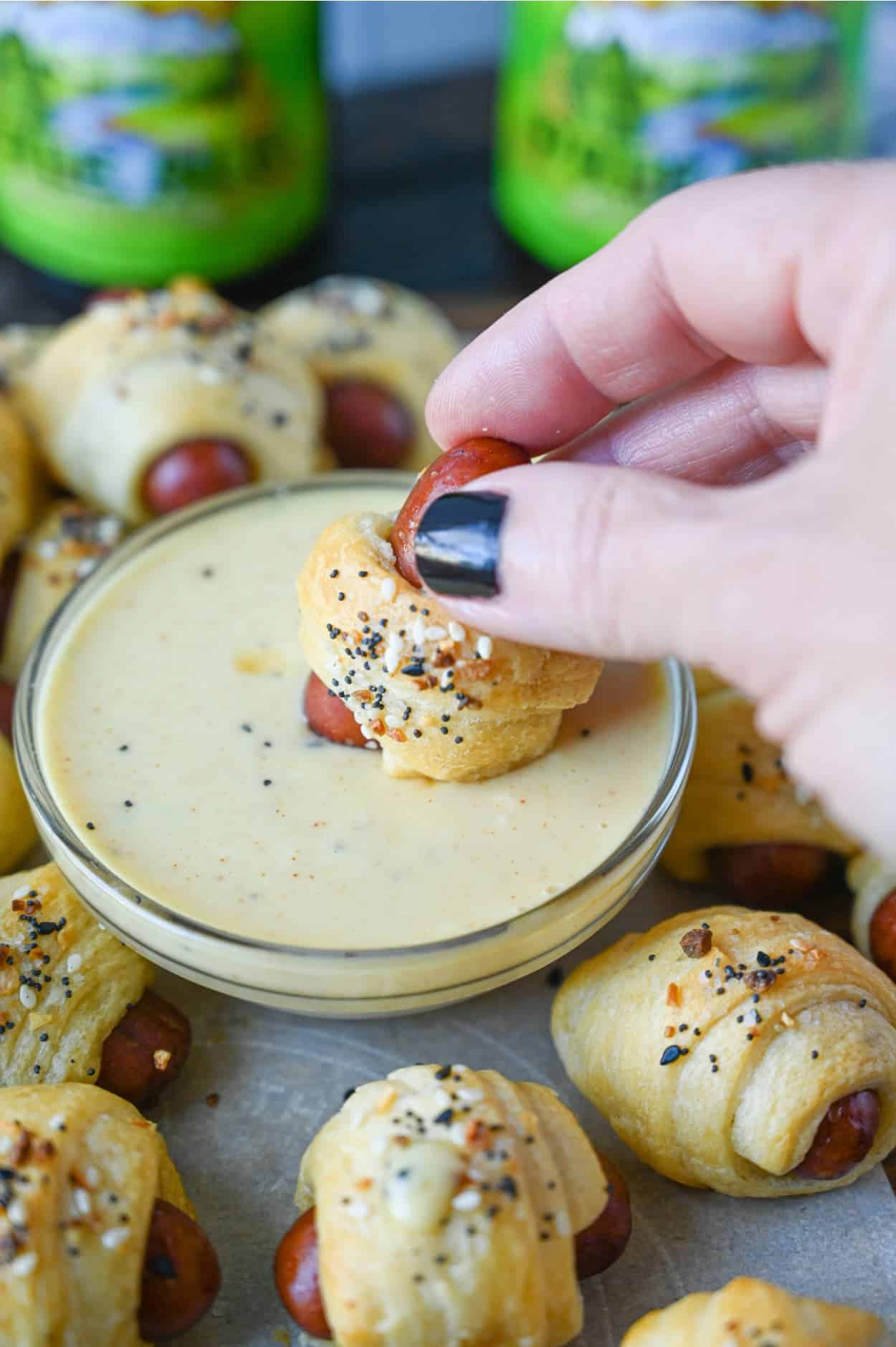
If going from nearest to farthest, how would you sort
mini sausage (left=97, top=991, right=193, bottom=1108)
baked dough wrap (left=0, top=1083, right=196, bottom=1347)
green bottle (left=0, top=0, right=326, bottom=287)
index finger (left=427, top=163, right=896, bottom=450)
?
baked dough wrap (left=0, top=1083, right=196, bottom=1347) → index finger (left=427, top=163, right=896, bottom=450) → mini sausage (left=97, top=991, right=193, bottom=1108) → green bottle (left=0, top=0, right=326, bottom=287)

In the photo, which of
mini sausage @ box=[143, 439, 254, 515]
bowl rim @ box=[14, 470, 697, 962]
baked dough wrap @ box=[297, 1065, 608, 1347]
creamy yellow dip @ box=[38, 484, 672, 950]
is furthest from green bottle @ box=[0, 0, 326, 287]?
baked dough wrap @ box=[297, 1065, 608, 1347]

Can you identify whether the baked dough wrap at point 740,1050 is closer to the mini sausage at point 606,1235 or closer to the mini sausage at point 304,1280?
the mini sausage at point 606,1235

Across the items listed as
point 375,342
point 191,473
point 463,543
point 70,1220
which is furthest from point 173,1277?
point 375,342

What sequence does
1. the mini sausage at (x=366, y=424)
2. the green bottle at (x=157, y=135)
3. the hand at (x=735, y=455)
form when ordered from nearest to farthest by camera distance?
1. the hand at (x=735, y=455)
2. the mini sausage at (x=366, y=424)
3. the green bottle at (x=157, y=135)

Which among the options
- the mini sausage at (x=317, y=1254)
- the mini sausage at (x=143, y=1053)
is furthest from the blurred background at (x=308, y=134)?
the mini sausage at (x=317, y=1254)

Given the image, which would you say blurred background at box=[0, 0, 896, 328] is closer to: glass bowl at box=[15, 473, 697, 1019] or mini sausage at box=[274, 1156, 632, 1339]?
glass bowl at box=[15, 473, 697, 1019]

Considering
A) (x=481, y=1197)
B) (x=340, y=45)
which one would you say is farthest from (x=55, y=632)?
(x=340, y=45)

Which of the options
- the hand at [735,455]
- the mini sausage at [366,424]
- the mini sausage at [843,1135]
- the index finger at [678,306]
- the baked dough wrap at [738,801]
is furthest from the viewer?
the mini sausage at [366,424]
